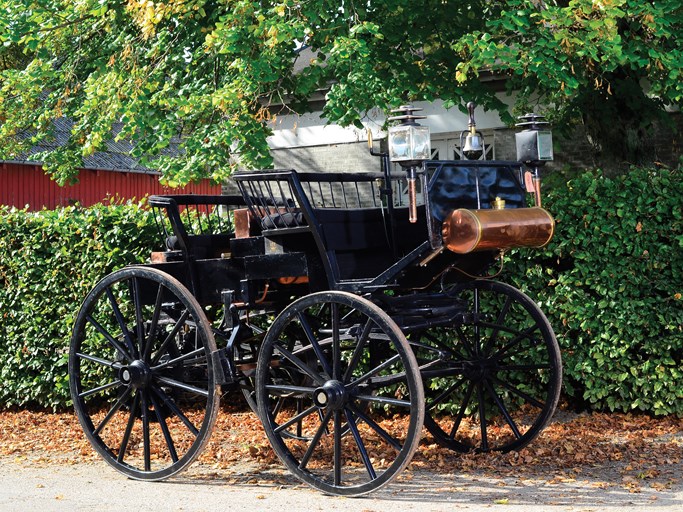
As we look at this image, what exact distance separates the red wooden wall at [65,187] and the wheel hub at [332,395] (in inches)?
731

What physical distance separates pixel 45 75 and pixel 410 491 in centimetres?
653

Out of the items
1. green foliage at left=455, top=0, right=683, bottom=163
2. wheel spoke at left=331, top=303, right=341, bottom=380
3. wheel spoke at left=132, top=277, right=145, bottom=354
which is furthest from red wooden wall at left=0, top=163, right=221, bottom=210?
wheel spoke at left=331, top=303, right=341, bottom=380

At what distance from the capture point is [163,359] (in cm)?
667

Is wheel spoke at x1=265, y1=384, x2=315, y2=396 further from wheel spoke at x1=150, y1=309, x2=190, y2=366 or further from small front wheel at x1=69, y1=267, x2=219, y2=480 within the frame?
wheel spoke at x1=150, y1=309, x2=190, y2=366

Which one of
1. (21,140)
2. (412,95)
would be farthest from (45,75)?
(412,95)

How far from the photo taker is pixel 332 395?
18.5ft

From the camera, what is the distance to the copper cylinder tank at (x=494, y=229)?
217 inches

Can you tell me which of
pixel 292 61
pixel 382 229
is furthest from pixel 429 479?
pixel 292 61

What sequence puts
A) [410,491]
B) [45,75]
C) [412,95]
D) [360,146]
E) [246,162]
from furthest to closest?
1. [360,146]
2. [45,75]
3. [412,95]
4. [246,162]
5. [410,491]

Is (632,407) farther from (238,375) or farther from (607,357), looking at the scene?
(238,375)

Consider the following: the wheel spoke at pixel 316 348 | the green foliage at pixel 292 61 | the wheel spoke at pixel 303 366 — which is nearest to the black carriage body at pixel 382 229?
the wheel spoke at pixel 316 348

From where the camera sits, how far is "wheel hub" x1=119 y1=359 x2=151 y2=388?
20.9 feet

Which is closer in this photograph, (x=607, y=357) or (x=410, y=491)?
(x=410, y=491)

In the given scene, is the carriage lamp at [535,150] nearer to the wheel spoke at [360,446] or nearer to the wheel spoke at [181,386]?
the wheel spoke at [360,446]
